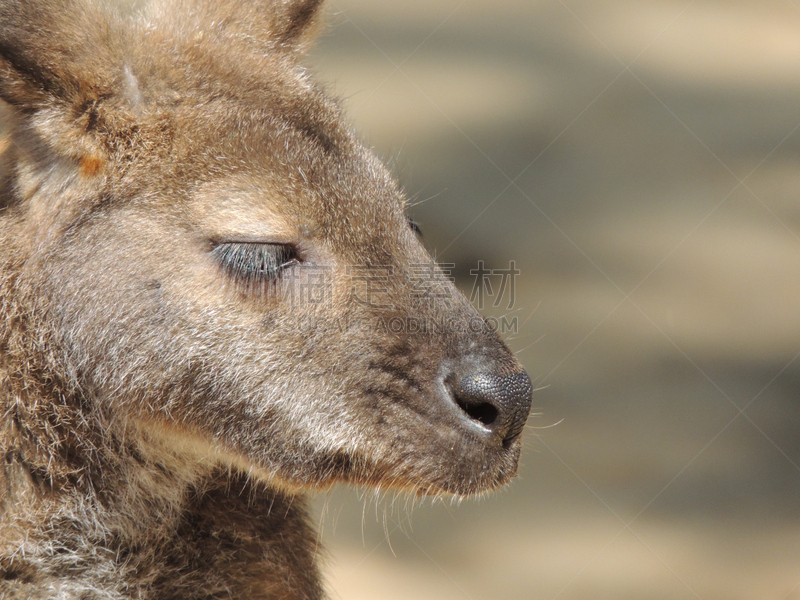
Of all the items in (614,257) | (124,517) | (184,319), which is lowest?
(124,517)

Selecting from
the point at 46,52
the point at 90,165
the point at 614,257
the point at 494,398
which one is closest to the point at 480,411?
the point at 494,398

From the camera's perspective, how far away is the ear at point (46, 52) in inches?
A: 87.3

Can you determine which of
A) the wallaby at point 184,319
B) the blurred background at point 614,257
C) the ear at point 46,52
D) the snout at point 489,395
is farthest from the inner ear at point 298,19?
the snout at point 489,395

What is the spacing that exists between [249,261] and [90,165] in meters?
0.50

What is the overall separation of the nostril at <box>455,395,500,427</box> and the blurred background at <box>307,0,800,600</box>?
6.10 feet

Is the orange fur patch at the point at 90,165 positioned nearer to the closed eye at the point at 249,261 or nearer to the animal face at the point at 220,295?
the animal face at the point at 220,295

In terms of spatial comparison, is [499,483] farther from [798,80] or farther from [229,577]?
[798,80]

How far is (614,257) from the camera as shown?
14.0ft

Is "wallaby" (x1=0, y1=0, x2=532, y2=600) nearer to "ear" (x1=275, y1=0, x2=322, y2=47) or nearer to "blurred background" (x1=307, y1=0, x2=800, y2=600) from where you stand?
"ear" (x1=275, y1=0, x2=322, y2=47)

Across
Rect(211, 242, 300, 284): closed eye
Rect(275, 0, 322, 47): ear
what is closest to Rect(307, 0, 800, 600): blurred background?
Rect(275, 0, 322, 47): ear

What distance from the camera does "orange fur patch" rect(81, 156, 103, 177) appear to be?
2348 mm

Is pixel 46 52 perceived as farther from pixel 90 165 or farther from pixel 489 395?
pixel 489 395

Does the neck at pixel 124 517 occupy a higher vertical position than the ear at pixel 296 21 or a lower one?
lower

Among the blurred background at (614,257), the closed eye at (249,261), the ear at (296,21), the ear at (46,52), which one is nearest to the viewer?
the ear at (46,52)
